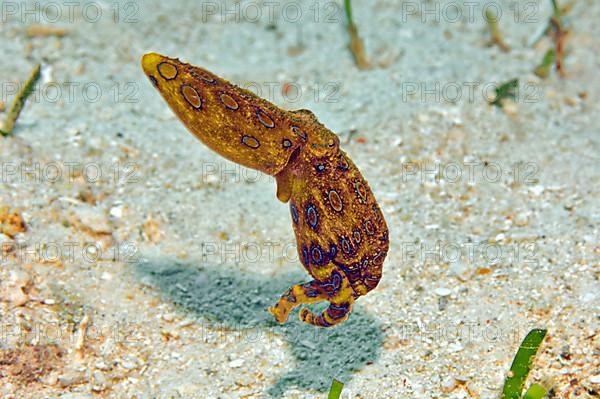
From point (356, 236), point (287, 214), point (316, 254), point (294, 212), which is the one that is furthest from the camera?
point (287, 214)

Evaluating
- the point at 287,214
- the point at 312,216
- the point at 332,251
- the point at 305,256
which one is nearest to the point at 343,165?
the point at 312,216

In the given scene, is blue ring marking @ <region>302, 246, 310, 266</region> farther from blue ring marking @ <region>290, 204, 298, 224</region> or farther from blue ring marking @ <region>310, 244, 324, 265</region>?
blue ring marking @ <region>290, 204, 298, 224</region>

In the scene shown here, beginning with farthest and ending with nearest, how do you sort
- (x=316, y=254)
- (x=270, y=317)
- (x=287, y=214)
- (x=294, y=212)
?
1. (x=287, y=214)
2. (x=270, y=317)
3. (x=294, y=212)
4. (x=316, y=254)

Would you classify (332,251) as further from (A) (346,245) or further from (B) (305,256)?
(B) (305,256)

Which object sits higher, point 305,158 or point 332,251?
point 305,158

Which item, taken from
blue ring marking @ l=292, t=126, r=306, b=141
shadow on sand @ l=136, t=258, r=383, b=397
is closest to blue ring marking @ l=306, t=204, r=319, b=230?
blue ring marking @ l=292, t=126, r=306, b=141

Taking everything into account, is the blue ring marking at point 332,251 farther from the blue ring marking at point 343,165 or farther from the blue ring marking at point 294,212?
the blue ring marking at point 343,165

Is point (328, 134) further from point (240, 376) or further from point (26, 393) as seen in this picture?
point (26, 393)
